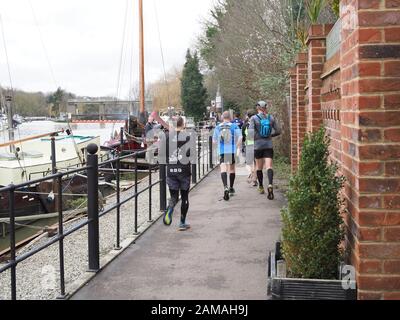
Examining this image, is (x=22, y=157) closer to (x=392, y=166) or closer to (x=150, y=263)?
(x=150, y=263)

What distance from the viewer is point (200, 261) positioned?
18.7ft

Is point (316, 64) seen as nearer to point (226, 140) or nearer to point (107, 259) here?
point (107, 259)

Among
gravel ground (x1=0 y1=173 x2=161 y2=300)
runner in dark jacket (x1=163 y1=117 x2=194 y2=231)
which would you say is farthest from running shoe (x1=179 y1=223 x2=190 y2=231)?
gravel ground (x1=0 y1=173 x2=161 y2=300)

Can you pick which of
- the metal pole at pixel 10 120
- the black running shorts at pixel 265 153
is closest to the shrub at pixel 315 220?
the black running shorts at pixel 265 153

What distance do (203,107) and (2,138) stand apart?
41.0 meters

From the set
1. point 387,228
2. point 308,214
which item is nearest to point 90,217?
point 308,214

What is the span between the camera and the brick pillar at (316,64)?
6.08 metres

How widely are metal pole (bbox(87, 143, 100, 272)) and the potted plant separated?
7.15ft

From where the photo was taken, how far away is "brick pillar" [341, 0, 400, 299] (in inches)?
126

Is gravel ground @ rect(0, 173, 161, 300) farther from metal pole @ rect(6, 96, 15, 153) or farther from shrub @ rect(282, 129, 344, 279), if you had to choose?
metal pole @ rect(6, 96, 15, 153)

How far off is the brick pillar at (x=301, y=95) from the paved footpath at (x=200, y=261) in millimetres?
1318
